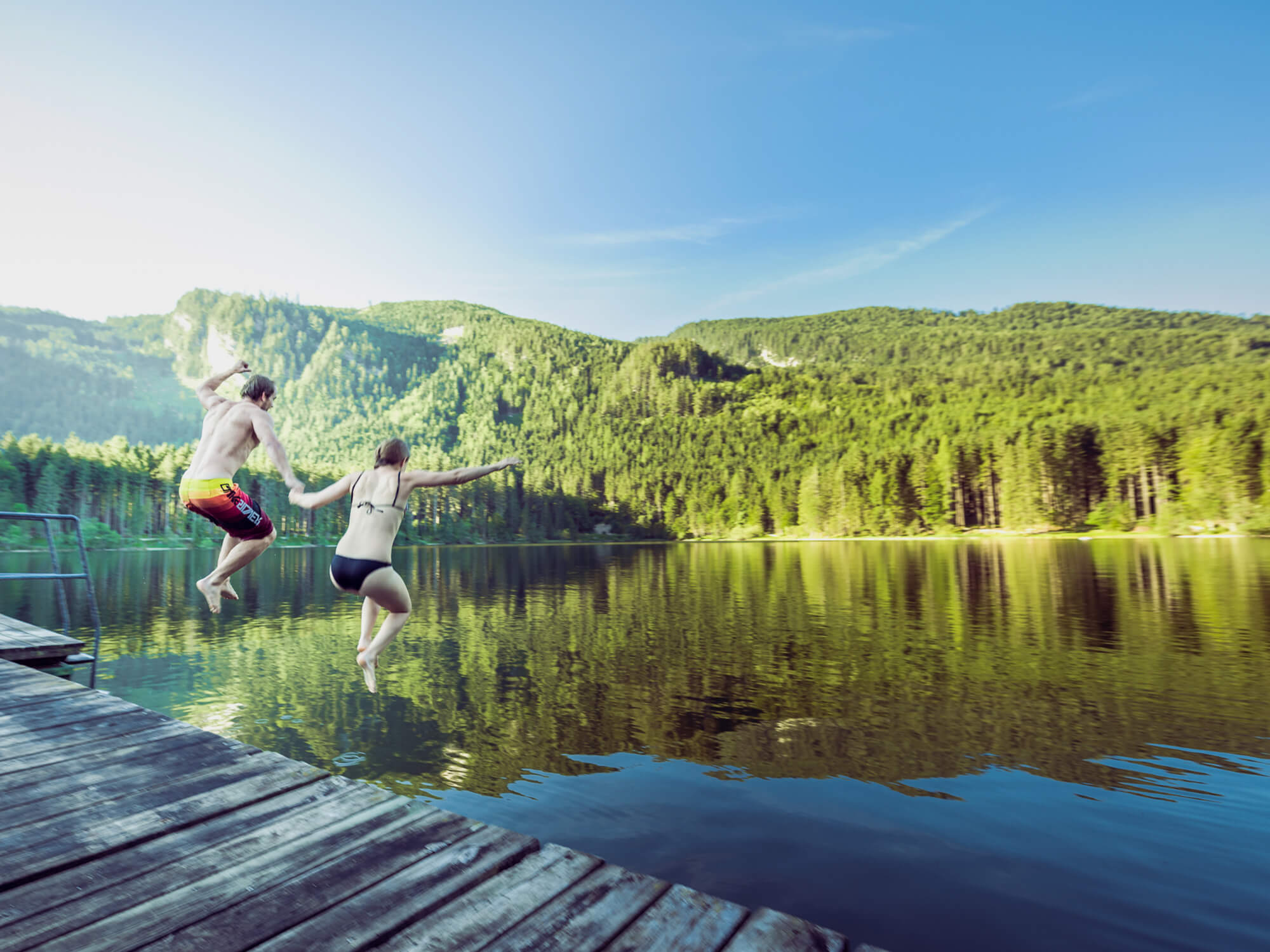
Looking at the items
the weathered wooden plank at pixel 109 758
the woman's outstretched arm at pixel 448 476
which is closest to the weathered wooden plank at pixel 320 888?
the weathered wooden plank at pixel 109 758

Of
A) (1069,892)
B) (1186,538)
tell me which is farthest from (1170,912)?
(1186,538)

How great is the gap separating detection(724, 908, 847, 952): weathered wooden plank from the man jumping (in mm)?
4284

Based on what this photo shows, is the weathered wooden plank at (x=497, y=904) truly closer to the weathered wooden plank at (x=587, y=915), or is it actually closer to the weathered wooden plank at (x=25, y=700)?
the weathered wooden plank at (x=587, y=915)

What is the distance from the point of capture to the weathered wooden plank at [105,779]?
14.6ft

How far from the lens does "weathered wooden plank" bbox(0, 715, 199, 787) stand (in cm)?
525

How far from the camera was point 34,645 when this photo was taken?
10.3m

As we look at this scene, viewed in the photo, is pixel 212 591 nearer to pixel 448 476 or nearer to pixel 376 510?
pixel 376 510

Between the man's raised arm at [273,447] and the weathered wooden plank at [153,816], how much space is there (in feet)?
7.02

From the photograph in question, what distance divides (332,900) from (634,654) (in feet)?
56.8

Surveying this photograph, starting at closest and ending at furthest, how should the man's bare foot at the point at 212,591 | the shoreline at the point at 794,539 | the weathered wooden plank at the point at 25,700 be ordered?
the man's bare foot at the point at 212,591, the weathered wooden plank at the point at 25,700, the shoreline at the point at 794,539

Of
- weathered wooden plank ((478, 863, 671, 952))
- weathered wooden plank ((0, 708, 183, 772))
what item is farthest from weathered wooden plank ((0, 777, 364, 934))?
weathered wooden plank ((0, 708, 183, 772))

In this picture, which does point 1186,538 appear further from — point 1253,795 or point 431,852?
point 431,852

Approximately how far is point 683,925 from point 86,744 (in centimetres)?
560

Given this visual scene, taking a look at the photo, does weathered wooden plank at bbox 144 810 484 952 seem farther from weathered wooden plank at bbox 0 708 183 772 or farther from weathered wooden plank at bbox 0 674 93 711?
weathered wooden plank at bbox 0 674 93 711
